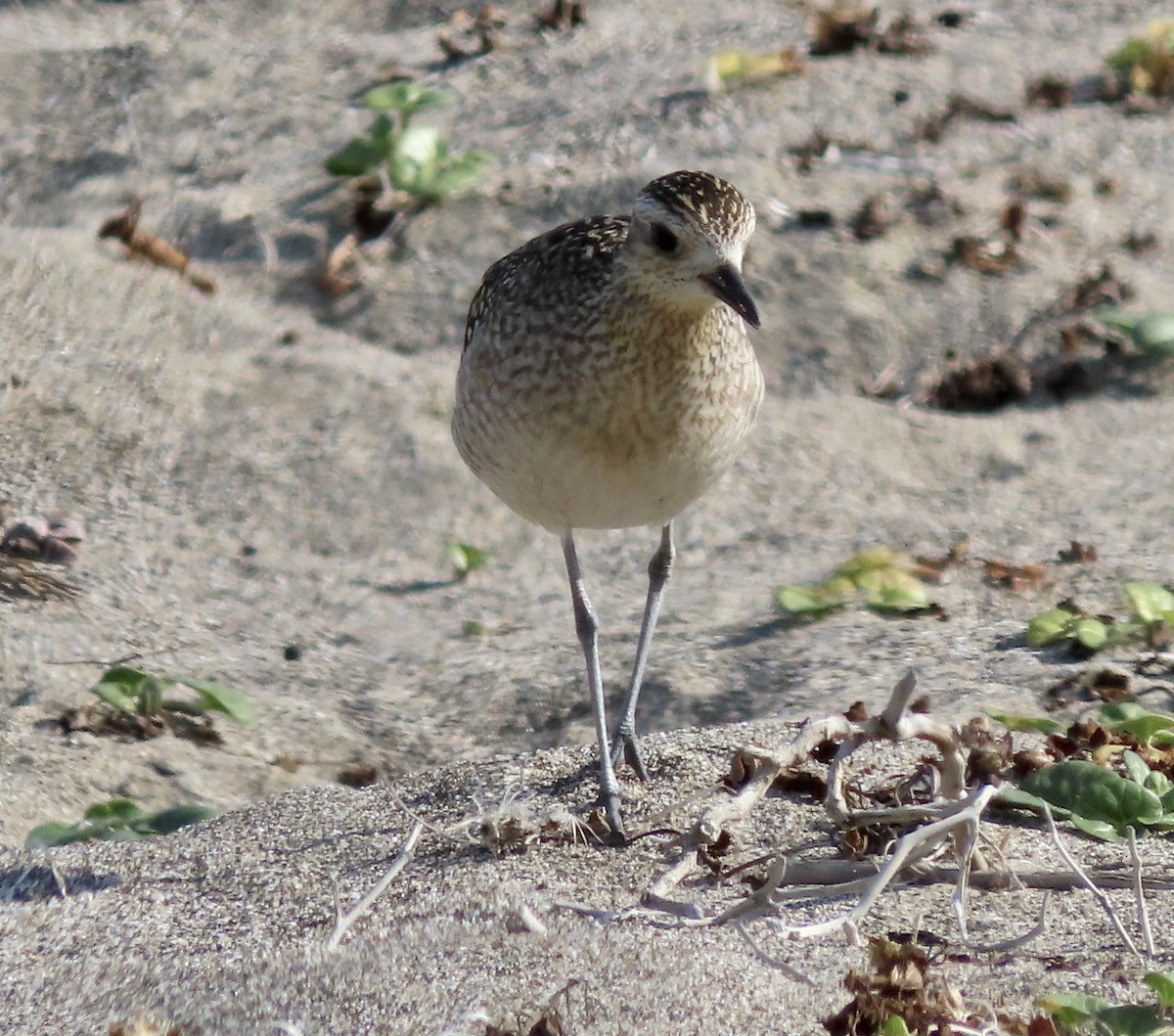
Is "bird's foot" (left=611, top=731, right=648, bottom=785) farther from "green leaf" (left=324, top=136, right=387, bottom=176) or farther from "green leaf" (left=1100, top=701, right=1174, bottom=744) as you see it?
"green leaf" (left=324, top=136, right=387, bottom=176)

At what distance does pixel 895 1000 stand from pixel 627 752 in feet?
5.82

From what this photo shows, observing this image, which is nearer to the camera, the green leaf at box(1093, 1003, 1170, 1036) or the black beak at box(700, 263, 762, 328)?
the green leaf at box(1093, 1003, 1170, 1036)

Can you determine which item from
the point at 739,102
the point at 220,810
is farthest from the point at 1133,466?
the point at 220,810

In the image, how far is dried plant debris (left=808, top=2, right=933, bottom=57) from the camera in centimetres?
996

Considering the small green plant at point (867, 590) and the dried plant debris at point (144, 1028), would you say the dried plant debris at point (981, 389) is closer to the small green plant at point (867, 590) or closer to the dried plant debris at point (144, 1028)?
the small green plant at point (867, 590)

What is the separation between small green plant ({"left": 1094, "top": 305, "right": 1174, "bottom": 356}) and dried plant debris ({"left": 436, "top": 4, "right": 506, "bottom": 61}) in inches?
164

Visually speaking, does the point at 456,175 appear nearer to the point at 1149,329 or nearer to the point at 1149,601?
the point at 1149,329

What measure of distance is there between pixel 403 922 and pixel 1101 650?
8.47 ft

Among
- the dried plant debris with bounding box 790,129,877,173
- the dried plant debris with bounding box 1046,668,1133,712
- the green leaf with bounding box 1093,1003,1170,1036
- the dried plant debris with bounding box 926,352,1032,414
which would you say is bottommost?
the dried plant debris with bounding box 926,352,1032,414

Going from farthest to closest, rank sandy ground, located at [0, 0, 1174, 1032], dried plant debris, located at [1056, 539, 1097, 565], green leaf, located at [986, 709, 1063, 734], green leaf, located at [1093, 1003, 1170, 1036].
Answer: dried plant debris, located at [1056, 539, 1097, 565]
sandy ground, located at [0, 0, 1174, 1032]
green leaf, located at [986, 709, 1063, 734]
green leaf, located at [1093, 1003, 1170, 1036]

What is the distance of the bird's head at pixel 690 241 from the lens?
4.45 m

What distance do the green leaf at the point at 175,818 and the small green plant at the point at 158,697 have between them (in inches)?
24.9

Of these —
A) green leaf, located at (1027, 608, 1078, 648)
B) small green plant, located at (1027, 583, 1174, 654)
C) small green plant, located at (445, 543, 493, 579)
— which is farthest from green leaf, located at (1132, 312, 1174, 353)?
small green plant, located at (445, 543, 493, 579)

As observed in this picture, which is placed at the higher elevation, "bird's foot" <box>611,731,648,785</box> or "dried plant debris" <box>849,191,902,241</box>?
"bird's foot" <box>611,731,648,785</box>
